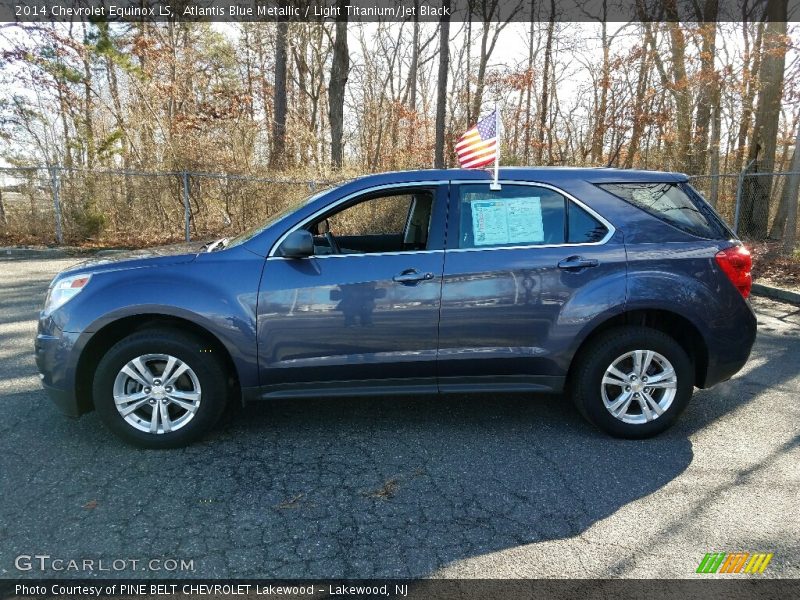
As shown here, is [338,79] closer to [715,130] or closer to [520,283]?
[715,130]

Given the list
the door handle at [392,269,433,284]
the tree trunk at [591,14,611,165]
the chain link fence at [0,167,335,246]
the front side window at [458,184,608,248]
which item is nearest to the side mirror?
the door handle at [392,269,433,284]

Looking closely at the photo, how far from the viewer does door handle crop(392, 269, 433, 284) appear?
11.0ft

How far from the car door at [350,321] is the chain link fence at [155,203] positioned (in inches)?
355

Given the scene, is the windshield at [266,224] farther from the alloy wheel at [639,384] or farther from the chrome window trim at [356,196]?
the alloy wheel at [639,384]

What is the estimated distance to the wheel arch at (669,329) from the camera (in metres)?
3.52

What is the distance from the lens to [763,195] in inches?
488

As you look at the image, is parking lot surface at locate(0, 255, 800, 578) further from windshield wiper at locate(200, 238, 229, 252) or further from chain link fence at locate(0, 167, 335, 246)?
chain link fence at locate(0, 167, 335, 246)

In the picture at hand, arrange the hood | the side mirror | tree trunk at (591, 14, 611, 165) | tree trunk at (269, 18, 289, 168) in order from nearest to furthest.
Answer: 1. the side mirror
2. the hood
3. tree trunk at (269, 18, 289, 168)
4. tree trunk at (591, 14, 611, 165)

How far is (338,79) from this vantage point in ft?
55.2

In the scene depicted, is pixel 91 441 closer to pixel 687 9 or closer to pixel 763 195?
→ pixel 763 195

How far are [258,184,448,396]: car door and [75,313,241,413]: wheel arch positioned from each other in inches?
13.5

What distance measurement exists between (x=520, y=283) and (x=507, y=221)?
45cm

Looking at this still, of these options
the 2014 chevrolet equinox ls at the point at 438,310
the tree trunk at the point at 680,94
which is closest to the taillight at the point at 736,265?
the 2014 chevrolet equinox ls at the point at 438,310

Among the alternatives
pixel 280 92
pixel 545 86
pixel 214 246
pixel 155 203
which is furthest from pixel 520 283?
pixel 545 86
